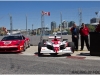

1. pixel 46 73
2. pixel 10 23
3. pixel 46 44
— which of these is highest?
pixel 10 23

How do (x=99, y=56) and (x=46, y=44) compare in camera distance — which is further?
(x=46, y=44)

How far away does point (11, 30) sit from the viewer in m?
19.2

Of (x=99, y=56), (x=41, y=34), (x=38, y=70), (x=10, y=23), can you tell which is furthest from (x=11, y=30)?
(x=38, y=70)

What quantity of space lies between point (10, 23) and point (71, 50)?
9534 millimetres

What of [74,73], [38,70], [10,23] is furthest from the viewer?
[10,23]

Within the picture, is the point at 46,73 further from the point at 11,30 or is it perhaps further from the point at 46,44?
the point at 11,30

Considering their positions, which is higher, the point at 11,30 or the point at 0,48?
the point at 11,30

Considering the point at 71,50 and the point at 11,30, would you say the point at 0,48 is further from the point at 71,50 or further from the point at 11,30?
the point at 11,30

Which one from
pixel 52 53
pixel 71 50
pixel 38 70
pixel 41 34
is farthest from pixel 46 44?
pixel 41 34

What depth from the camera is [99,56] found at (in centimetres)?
1032

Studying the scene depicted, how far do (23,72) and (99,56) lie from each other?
500 cm

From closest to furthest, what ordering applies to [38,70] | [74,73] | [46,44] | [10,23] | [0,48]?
[74,73]
[38,70]
[46,44]
[0,48]
[10,23]

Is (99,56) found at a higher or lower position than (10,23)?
lower

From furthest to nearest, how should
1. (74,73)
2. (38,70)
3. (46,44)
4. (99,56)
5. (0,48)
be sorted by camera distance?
(0,48) → (46,44) → (99,56) → (38,70) → (74,73)
